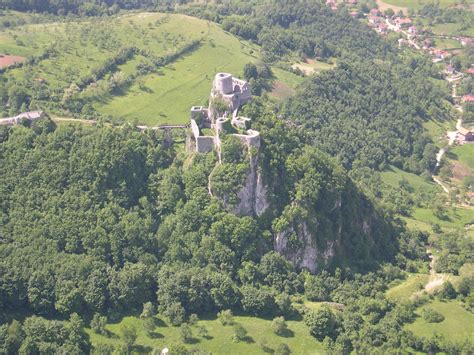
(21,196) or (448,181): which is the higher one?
(21,196)

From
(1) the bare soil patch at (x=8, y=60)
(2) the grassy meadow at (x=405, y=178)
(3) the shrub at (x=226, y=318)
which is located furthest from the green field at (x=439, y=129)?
(1) the bare soil patch at (x=8, y=60)

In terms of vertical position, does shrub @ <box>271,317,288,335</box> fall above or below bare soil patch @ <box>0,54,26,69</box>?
below

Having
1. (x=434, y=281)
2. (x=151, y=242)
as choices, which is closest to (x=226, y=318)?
(x=151, y=242)

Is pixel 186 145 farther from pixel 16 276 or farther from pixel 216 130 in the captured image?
pixel 16 276

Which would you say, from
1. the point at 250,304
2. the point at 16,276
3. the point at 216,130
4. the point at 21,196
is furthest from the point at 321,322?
the point at 21,196

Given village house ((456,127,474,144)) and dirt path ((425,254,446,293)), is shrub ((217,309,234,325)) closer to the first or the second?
dirt path ((425,254,446,293))

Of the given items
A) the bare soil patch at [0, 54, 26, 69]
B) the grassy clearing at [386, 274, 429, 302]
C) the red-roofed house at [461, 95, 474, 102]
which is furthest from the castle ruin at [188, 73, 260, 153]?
the red-roofed house at [461, 95, 474, 102]
